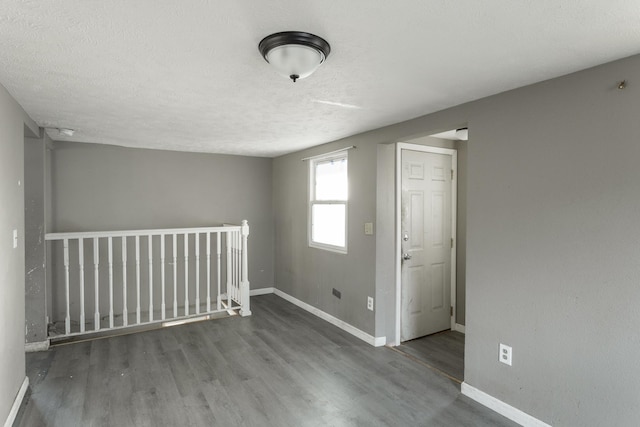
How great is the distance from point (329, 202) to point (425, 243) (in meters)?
1.21

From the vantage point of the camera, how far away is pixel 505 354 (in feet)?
7.63

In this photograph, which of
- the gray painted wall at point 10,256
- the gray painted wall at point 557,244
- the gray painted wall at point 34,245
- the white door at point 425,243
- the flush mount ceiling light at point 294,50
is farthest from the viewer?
the white door at point 425,243

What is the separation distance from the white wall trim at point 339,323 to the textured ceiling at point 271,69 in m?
2.14

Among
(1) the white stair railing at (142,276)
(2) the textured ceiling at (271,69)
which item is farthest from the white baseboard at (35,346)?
(2) the textured ceiling at (271,69)

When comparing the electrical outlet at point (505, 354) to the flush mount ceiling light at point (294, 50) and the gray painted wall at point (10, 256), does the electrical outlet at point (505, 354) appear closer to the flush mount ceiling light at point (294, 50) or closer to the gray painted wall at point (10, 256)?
the flush mount ceiling light at point (294, 50)

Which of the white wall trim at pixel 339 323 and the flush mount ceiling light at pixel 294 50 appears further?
the white wall trim at pixel 339 323

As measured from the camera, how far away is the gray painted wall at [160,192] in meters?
4.25

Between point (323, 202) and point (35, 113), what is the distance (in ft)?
9.43

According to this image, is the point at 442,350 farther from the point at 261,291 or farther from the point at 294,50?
the point at 294,50

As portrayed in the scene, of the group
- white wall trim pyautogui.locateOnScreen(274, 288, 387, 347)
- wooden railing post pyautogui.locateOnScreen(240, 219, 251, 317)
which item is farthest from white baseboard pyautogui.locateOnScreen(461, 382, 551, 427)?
wooden railing post pyautogui.locateOnScreen(240, 219, 251, 317)

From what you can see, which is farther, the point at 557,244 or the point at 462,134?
the point at 462,134

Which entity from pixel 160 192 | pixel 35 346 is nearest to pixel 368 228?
pixel 160 192

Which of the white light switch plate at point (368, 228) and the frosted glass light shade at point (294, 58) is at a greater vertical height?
the frosted glass light shade at point (294, 58)

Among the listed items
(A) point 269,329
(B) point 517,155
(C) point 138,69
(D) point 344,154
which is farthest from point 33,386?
(B) point 517,155
